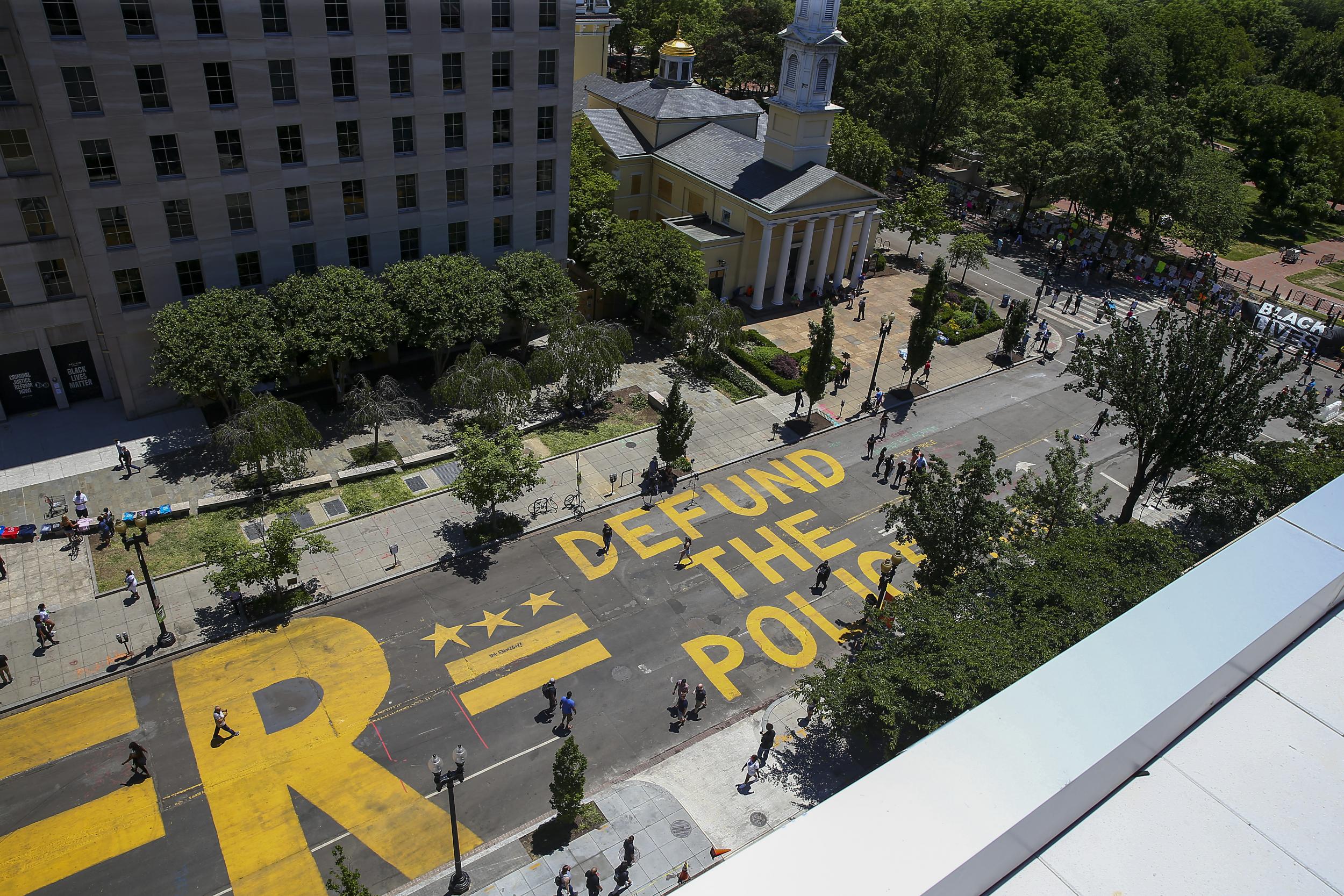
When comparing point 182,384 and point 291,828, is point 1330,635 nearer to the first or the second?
point 291,828

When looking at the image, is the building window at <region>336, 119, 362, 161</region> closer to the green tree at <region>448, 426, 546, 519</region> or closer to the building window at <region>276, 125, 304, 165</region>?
the building window at <region>276, 125, 304, 165</region>

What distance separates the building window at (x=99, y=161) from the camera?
37906mm

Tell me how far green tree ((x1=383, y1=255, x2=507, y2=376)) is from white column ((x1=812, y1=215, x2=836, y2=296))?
25.9m

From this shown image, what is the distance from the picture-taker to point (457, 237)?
5031 cm

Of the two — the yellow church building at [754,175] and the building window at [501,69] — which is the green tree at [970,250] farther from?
the building window at [501,69]

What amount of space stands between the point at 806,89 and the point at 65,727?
53.9 m

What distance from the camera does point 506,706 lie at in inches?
1254

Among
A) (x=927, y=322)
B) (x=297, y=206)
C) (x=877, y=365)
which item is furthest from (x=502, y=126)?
(x=927, y=322)

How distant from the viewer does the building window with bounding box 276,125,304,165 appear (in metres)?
42.4

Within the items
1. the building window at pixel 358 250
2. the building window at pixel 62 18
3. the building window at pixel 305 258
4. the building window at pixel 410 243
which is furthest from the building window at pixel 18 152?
the building window at pixel 410 243

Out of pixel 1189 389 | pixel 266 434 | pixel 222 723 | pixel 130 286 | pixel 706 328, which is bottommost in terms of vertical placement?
pixel 222 723

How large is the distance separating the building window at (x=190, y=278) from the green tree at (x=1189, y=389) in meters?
42.7

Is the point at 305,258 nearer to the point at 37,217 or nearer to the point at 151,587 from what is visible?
the point at 37,217

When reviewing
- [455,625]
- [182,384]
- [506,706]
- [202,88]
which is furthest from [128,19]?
[506,706]
